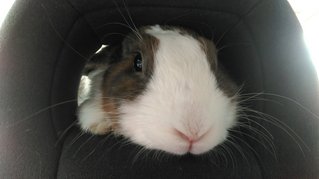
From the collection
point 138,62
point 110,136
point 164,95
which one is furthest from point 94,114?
point 164,95

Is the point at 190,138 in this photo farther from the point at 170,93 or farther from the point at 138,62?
the point at 138,62

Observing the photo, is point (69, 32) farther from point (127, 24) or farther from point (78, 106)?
Answer: point (78, 106)

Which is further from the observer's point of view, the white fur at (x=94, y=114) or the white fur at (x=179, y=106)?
the white fur at (x=94, y=114)

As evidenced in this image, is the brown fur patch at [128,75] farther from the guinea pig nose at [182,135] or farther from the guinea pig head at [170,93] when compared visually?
the guinea pig nose at [182,135]

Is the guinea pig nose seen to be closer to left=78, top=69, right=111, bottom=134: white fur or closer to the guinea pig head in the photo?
the guinea pig head

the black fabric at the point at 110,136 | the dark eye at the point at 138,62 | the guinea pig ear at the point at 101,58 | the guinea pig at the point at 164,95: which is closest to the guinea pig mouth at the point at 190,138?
the guinea pig at the point at 164,95
